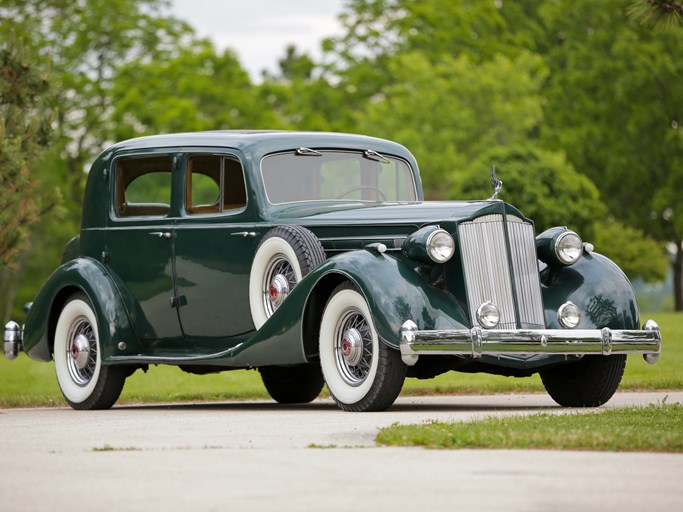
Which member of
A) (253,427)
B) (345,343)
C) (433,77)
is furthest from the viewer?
(433,77)

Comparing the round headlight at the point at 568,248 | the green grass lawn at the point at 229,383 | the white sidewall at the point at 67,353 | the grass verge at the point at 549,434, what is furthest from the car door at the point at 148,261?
the grass verge at the point at 549,434

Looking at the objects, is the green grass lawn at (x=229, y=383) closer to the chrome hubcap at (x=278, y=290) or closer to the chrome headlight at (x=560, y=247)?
the chrome hubcap at (x=278, y=290)

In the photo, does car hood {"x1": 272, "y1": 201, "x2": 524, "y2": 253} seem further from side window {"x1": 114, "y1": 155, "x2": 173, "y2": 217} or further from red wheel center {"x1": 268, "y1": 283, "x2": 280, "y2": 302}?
side window {"x1": 114, "y1": 155, "x2": 173, "y2": 217}

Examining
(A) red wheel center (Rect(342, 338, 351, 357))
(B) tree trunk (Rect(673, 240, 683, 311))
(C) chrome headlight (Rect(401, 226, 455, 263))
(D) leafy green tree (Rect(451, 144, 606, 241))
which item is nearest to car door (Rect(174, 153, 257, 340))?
(A) red wheel center (Rect(342, 338, 351, 357))

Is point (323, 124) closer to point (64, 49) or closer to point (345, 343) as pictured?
point (64, 49)

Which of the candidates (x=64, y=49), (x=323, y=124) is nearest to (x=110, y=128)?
(x=64, y=49)

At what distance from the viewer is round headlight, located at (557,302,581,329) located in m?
10.4

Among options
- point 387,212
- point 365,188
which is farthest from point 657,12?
point 387,212

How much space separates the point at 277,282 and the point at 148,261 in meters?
1.70

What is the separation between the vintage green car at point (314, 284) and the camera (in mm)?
9945

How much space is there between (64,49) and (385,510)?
4265 cm

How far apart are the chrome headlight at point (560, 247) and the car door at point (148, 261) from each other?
3.29 metres

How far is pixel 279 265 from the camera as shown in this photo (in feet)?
36.0

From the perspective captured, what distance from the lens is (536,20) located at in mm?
55531
